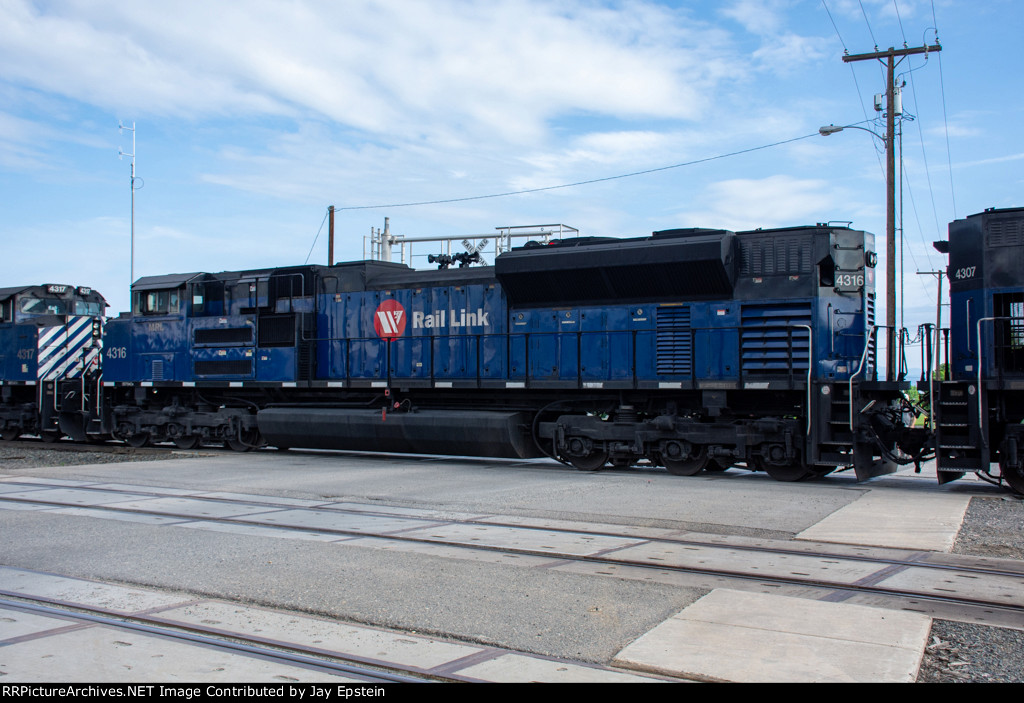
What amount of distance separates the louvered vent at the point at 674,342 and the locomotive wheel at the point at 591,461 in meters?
1.70

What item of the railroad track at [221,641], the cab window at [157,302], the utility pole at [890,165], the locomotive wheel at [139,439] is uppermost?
the utility pole at [890,165]

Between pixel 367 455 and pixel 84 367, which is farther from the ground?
pixel 84 367

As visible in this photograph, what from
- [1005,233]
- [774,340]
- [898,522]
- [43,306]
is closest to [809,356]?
[774,340]

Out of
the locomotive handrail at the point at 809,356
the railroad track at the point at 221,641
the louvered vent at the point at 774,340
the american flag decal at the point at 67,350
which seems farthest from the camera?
the american flag decal at the point at 67,350

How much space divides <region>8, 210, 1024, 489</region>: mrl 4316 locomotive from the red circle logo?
0.03m

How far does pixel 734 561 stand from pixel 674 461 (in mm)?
6713

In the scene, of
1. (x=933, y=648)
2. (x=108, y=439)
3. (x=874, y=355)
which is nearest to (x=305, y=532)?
(x=933, y=648)

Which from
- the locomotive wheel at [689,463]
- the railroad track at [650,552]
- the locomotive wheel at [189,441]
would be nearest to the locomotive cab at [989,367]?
the locomotive wheel at [689,463]

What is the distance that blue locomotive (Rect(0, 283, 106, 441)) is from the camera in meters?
20.9

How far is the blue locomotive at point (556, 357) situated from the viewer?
502 inches

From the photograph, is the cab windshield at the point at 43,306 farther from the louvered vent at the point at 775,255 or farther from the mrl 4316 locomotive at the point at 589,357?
the louvered vent at the point at 775,255

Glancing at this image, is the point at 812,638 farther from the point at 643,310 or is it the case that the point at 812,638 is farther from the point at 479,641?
the point at 643,310

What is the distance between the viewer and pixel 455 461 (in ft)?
52.7

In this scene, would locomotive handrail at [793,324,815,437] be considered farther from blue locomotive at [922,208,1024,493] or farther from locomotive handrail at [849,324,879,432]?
blue locomotive at [922,208,1024,493]
